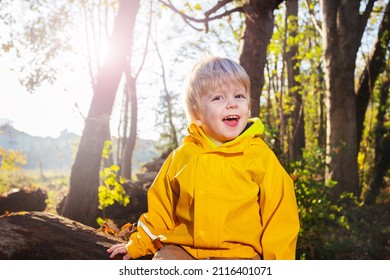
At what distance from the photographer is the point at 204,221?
93.6 inches

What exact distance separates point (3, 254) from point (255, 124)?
157cm

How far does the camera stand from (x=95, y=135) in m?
6.71

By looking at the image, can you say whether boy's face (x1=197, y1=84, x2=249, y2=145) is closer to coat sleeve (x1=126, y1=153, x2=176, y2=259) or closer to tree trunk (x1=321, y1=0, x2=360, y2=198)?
coat sleeve (x1=126, y1=153, x2=176, y2=259)

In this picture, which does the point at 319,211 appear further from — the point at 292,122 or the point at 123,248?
the point at 292,122

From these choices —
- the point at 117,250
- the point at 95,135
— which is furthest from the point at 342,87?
the point at 117,250

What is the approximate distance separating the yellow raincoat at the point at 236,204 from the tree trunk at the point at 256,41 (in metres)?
3.25

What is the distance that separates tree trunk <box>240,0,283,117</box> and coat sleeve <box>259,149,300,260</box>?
3.30 meters

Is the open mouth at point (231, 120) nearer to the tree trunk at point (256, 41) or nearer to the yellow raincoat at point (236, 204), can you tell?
the yellow raincoat at point (236, 204)

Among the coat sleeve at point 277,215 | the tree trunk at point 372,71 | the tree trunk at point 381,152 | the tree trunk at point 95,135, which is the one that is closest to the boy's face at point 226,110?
the coat sleeve at point 277,215

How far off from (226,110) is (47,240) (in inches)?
50.8

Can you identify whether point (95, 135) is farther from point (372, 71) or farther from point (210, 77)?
point (372, 71)

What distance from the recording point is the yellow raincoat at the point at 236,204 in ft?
7.73

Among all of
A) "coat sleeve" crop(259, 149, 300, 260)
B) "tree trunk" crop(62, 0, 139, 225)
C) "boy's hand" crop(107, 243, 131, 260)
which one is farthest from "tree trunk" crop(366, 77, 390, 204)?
"boy's hand" crop(107, 243, 131, 260)

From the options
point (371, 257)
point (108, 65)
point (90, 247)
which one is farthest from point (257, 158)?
point (371, 257)
